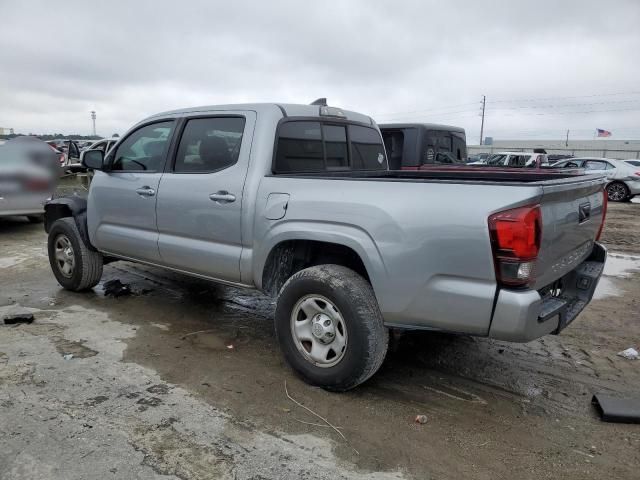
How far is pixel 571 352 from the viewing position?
13.9ft

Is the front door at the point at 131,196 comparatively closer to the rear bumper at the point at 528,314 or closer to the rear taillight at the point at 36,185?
the rear bumper at the point at 528,314

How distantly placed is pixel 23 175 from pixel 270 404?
7.25 m

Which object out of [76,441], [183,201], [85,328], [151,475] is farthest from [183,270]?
[151,475]

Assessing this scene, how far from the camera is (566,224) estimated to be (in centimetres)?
308

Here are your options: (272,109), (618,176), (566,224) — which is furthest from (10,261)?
(618,176)

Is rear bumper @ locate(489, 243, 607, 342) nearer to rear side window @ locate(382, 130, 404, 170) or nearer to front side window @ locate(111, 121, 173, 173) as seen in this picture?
front side window @ locate(111, 121, 173, 173)

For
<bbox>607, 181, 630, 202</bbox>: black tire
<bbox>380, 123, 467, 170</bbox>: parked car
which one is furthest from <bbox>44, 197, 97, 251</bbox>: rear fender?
<bbox>607, 181, 630, 202</bbox>: black tire

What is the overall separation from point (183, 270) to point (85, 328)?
1071 mm

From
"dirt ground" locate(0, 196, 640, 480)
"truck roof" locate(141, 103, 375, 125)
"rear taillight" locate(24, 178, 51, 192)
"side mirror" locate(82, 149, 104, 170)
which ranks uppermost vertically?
"truck roof" locate(141, 103, 375, 125)

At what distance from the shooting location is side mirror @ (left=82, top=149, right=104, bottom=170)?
515 cm

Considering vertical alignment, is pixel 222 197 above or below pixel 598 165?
below

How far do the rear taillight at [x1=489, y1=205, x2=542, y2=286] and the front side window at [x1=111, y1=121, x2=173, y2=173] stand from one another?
3118 millimetres

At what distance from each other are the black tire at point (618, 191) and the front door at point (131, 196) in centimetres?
1733

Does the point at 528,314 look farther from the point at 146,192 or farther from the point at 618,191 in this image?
the point at 618,191
